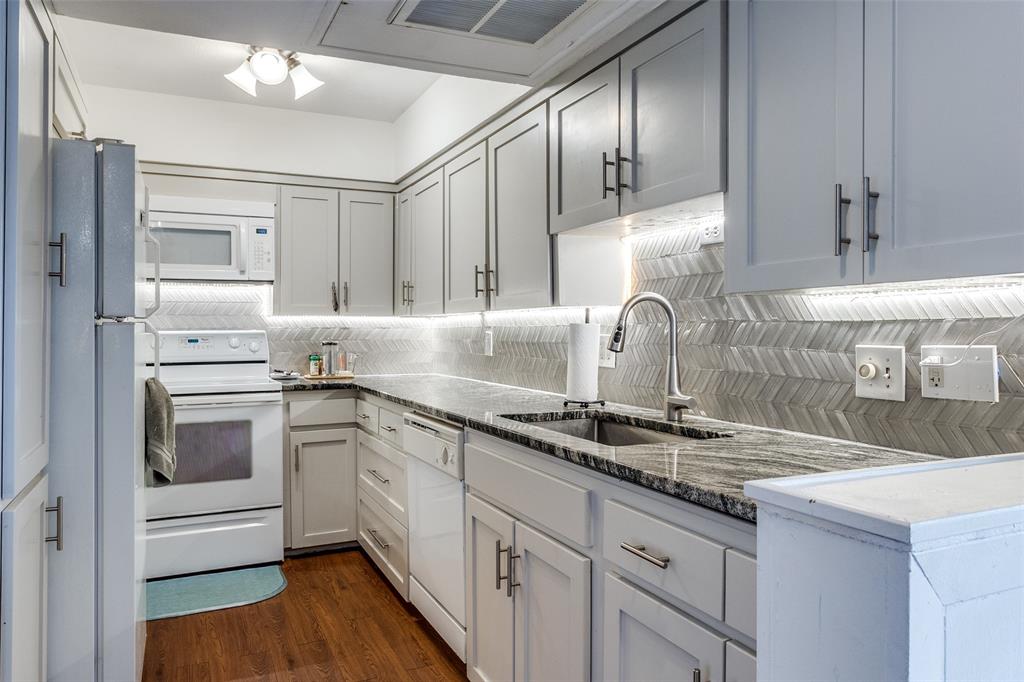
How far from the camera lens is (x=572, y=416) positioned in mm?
2312

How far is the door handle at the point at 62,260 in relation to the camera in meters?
1.74

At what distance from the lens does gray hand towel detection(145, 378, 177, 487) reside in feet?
7.18

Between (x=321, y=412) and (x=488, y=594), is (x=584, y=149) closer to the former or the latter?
(x=488, y=594)

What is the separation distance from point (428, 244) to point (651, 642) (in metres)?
2.71

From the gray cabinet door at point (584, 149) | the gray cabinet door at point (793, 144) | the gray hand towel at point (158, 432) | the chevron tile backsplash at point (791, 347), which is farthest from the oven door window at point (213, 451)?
the gray cabinet door at point (793, 144)

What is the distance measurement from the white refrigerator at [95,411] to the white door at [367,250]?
2177 millimetres

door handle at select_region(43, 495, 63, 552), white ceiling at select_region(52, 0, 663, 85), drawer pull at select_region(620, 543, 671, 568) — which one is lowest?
door handle at select_region(43, 495, 63, 552)

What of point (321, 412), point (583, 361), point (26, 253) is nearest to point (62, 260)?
point (26, 253)

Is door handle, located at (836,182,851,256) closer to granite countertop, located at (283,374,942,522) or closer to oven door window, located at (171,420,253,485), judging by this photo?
granite countertop, located at (283,374,942,522)

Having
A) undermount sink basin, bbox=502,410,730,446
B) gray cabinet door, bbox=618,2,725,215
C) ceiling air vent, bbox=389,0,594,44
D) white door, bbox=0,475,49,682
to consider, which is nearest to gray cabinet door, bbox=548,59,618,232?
gray cabinet door, bbox=618,2,725,215

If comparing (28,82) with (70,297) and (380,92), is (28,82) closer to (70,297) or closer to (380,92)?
(70,297)

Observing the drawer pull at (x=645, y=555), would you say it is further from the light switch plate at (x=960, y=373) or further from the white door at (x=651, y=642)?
the light switch plate at (x=960, y=373)

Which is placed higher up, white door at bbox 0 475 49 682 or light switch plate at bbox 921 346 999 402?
light switch plate at bbox 921 346 999 402

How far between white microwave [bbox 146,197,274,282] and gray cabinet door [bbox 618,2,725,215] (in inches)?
95.6
